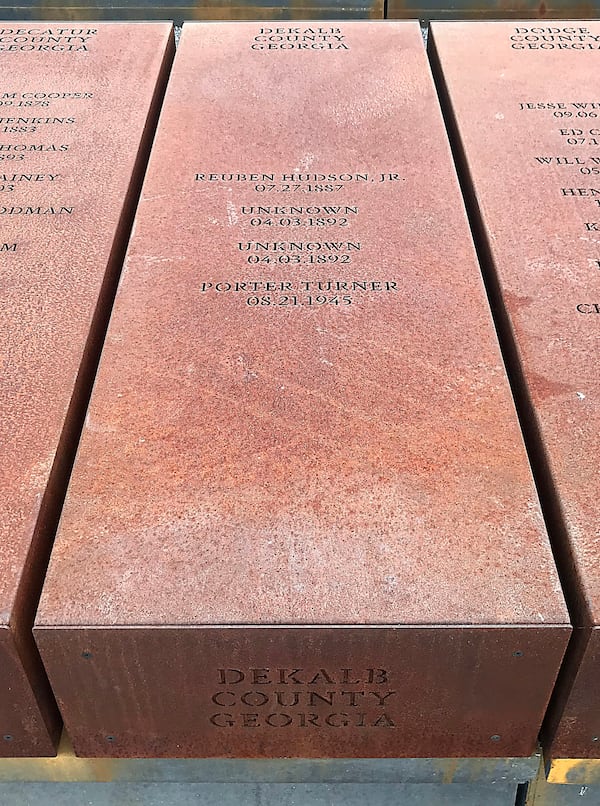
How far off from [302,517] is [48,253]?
103 cm

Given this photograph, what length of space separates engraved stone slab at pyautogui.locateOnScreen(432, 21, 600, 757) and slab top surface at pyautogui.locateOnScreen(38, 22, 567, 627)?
0.20ft

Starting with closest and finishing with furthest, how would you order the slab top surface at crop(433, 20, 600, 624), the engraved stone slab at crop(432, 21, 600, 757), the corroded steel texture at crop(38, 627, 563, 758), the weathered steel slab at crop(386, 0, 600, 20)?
the corroded steel texture at crop(38, 627, 563, 758) → the engraved stone slab at crop(432, 21, 600, 757) → the slab top surface at crop(433, 20, 600, 624) → the weathered steel slab at crop(386, 0, 600, 20)

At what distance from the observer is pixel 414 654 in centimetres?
128

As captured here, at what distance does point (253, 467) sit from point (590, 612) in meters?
0.62

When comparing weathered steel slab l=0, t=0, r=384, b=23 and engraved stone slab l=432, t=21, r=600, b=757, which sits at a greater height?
engraved stone slab l=432, t=21, r=600, b=757

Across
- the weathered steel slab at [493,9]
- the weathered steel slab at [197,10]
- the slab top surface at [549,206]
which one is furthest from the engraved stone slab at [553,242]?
the weathered steel slab at [197,10]

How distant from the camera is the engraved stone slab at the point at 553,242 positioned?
4.51 ft

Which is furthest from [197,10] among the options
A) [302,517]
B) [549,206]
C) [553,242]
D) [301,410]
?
[302,517]

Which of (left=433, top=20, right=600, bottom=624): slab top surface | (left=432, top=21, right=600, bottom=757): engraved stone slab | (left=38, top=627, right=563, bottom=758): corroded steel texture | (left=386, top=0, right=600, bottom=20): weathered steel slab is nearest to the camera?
(left=38, top=627, right=563, bottom=758): corroded steel texture

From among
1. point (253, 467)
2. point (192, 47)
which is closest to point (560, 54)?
point (192, 47)

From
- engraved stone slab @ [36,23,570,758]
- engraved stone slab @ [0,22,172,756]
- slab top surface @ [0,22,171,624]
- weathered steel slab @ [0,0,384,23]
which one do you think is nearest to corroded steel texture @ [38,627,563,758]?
engraved stone slab @ [36,23,570,758]

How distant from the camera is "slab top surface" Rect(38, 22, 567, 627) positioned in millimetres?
1302

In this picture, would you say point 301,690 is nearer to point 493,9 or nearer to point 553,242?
point 553,242

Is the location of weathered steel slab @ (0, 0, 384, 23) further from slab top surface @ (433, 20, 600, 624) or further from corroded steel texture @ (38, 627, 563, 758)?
corroded steel texture @ (38, 627, 563, 758)
